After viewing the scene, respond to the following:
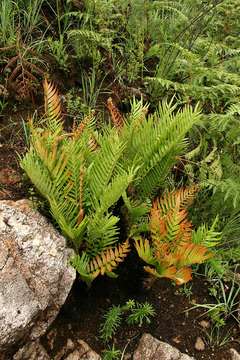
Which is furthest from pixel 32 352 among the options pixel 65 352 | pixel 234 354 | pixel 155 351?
pixel 234 354

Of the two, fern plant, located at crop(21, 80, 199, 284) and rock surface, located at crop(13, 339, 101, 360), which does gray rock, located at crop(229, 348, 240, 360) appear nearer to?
rock surface, located at crop(13, 339, 101, 360)

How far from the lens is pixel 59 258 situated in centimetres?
228

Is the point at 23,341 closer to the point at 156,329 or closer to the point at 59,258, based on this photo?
the point at 59,258

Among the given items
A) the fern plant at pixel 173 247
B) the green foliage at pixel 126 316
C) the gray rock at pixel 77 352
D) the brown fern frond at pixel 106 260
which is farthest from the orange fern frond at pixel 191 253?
the gray rock at pixel 77 352

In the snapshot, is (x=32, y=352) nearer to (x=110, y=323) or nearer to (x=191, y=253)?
(x=110, y=323)

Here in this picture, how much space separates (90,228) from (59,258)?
0.21 metres

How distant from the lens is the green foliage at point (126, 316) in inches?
95.0

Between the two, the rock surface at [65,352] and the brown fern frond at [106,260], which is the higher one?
the brown fern frond at [106,260]

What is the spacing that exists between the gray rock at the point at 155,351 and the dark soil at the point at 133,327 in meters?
0.04

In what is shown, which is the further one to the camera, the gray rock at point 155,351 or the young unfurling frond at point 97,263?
the gray rock at point 155,351

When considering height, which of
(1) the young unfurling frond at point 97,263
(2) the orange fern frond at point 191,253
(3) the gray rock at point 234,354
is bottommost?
(3) the gray rock at point 234,354

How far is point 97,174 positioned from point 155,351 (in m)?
0.98

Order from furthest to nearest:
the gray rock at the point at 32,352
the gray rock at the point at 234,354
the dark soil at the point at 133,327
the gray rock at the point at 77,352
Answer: the gray rock at the point at 234,354 < the dark soil at the point at 133,327 < the gray rock at the point at 77,352 < the gray rock at the point at 32,352

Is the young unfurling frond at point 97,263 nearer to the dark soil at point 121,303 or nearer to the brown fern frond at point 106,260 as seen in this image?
the brown fern frond at point 106,260
